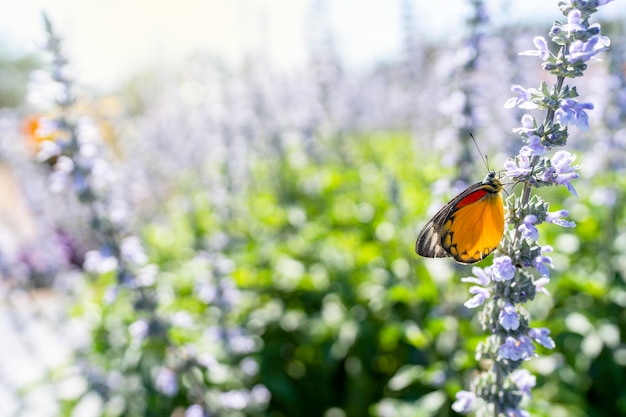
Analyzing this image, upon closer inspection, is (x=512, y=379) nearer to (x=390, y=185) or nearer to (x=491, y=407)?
(x=491, y=407)

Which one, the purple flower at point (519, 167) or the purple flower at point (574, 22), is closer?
the purple flower at point (574, 22)

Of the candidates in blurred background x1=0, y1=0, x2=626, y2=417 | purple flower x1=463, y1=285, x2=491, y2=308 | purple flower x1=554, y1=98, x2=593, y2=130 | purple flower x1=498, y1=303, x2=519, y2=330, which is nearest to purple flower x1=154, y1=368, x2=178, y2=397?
blurred background x1=0, y1=0, x2=626, y2=417

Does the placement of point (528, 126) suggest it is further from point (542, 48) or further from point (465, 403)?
point (465, 403)

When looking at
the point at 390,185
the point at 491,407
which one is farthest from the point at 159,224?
the point at 491,407

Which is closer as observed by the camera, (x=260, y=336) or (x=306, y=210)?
(x=260, y=336)

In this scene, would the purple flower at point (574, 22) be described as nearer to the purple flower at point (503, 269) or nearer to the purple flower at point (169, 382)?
the purple flower at point (503, 269)

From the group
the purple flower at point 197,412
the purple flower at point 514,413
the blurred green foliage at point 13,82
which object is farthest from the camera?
the blurred green foliage at point 13,82

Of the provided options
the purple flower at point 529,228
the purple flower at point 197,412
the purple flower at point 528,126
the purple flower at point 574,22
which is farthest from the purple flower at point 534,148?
the purple flower at point 197,412
